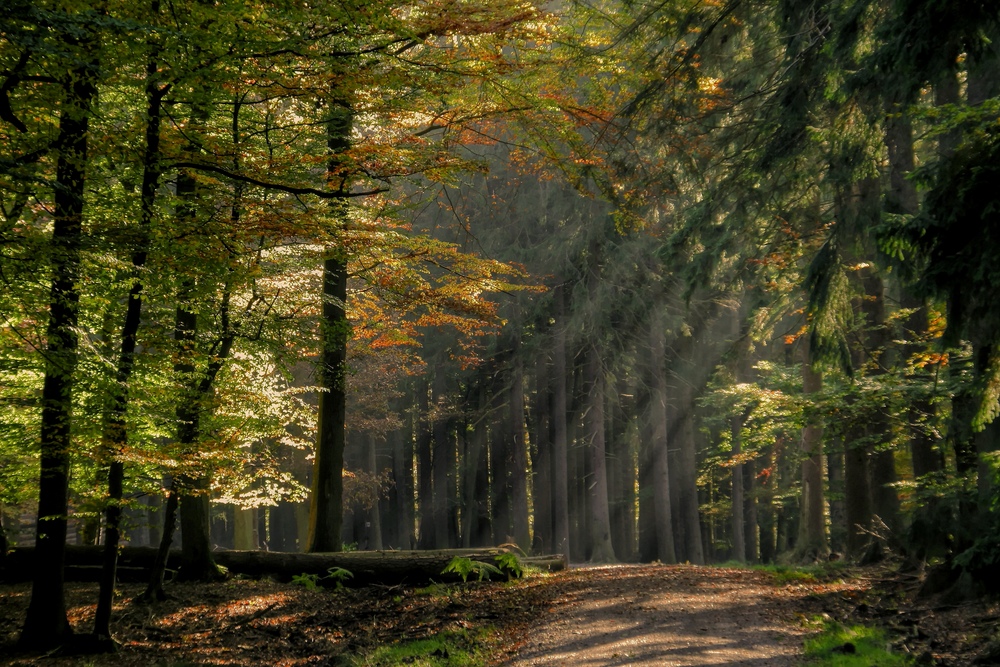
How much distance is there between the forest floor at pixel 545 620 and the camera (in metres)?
7.26

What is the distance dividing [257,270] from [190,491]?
2.71 metres

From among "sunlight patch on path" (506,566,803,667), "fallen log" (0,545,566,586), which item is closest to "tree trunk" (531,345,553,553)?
"fallen log" (0,545,566,586)

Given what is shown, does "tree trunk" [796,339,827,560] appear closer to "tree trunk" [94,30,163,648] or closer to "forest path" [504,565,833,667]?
"forest path" [504,565,833,667]

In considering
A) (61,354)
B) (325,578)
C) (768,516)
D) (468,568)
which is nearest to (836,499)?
(768,516)

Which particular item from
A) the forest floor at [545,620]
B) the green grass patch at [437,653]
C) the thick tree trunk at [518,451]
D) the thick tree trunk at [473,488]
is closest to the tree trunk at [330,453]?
the forest floor at [545,620]

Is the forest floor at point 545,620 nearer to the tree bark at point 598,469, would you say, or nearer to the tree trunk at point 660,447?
the tree bark at point 598,469

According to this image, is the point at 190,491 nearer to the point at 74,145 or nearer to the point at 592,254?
the point at 74,145

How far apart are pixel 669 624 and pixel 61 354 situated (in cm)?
710

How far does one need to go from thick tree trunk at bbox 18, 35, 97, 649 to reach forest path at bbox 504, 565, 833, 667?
4943mm

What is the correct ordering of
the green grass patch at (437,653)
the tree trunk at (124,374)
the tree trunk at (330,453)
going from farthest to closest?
the tree trunk at (330,453) < the green grass patch at (437,653) < the tree trunk at (124,374)

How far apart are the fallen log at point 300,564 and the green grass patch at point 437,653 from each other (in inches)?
150

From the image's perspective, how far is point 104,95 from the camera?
349 inches

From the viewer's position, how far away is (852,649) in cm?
675

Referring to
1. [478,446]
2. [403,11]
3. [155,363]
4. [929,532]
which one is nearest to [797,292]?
[929,532]
